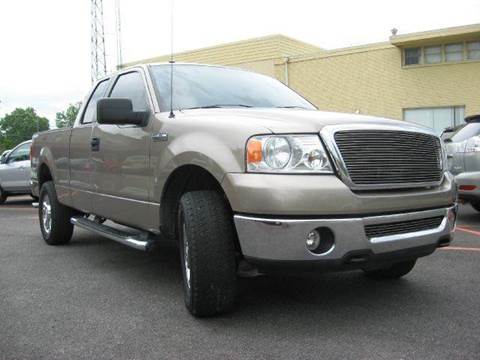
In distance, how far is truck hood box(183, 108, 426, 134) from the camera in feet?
11.3

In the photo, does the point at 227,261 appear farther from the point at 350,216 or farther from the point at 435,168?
the point at 435,168

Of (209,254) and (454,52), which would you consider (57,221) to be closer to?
(209,254)

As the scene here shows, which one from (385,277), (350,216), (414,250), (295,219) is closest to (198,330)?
(295,219)

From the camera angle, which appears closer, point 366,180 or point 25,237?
point 366,180

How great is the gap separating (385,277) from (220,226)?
1841mm

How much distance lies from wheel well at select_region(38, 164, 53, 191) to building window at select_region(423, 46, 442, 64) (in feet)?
60.4

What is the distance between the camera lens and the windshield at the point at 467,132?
25.6ft

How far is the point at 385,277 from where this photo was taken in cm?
473

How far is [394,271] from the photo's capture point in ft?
15.3

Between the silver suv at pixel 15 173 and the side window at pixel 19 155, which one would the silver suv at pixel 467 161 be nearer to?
the silver suv at pixel 15 173

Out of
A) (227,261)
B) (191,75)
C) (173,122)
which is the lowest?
(227,261)

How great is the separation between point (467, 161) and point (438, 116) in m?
15.6

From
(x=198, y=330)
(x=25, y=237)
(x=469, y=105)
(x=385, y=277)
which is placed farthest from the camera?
(x=469, y=105)

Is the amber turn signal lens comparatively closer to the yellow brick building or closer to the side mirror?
the side mirror
